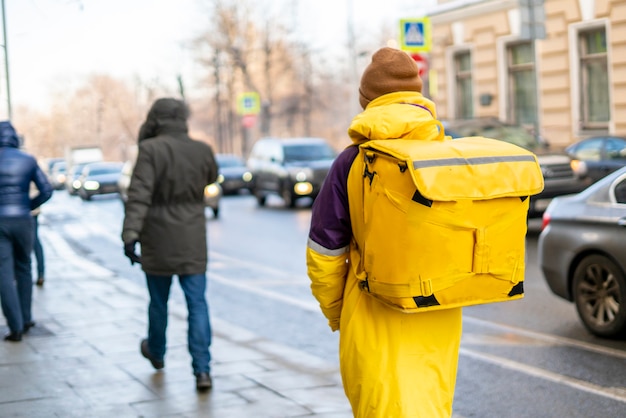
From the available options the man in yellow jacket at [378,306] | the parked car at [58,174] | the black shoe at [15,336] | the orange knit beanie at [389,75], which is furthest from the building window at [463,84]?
the parked car at [58,174]

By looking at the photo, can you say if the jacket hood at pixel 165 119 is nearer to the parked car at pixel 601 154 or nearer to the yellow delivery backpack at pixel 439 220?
the yellow delivery backpack at pixel 439 220

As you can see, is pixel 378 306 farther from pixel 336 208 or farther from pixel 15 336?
pixel 15 336

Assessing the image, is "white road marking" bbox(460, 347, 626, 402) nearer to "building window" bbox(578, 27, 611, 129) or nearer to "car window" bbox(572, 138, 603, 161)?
"car window" bbox(572, 138, 603, 161)

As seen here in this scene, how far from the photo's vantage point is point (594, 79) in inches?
959

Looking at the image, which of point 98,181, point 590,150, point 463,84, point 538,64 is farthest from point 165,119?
point 98,181

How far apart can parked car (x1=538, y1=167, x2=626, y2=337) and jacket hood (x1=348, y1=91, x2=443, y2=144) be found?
4792 millimetres

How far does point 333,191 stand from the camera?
11.8 feet

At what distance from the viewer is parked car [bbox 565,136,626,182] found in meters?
18.3

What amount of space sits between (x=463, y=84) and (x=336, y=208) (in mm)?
26509

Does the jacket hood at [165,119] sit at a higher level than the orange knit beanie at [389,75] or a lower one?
lower

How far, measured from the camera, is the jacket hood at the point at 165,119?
21.8 feet

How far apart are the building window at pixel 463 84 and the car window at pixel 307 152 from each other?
463cm

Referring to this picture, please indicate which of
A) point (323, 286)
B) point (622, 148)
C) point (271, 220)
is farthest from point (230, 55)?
point (323, 286)

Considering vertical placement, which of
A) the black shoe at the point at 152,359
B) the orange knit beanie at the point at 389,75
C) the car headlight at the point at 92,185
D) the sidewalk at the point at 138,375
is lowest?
the car headlight at the point at 92,185
